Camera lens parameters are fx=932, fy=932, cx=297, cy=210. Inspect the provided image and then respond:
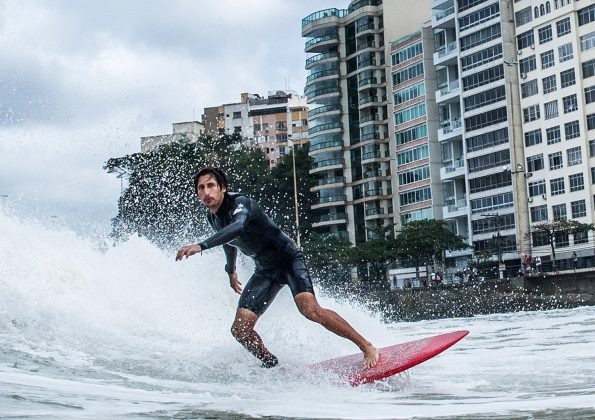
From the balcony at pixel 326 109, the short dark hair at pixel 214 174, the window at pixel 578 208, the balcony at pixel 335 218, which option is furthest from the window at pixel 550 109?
the short dark hair at pixel 214 174

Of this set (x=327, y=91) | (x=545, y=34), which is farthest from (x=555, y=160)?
(x=327, y=91)

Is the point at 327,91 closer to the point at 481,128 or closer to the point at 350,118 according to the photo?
the point at 350,118

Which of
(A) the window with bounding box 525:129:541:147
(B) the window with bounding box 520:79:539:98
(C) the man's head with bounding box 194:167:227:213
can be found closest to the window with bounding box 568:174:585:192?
(A) the window with bounding box 525:129:541:147

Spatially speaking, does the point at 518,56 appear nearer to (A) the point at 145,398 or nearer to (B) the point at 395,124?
(B) the point at 395,124

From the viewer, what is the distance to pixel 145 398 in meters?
7.14

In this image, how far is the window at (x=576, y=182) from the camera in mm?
63156

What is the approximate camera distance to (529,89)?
2697 inches

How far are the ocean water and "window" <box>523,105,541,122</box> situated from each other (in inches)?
2118

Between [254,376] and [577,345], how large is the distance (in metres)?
5.79

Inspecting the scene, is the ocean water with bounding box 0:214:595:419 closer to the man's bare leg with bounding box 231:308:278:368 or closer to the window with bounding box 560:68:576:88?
the man's bare leg with bounding box 231:308:278:368

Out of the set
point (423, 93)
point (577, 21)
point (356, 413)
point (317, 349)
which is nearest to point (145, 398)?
point (356, 413)

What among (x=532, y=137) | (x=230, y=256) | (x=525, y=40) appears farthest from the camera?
(x=525, y=40)

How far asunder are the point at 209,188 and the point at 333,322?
1648 mm

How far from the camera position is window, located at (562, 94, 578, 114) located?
211ft
